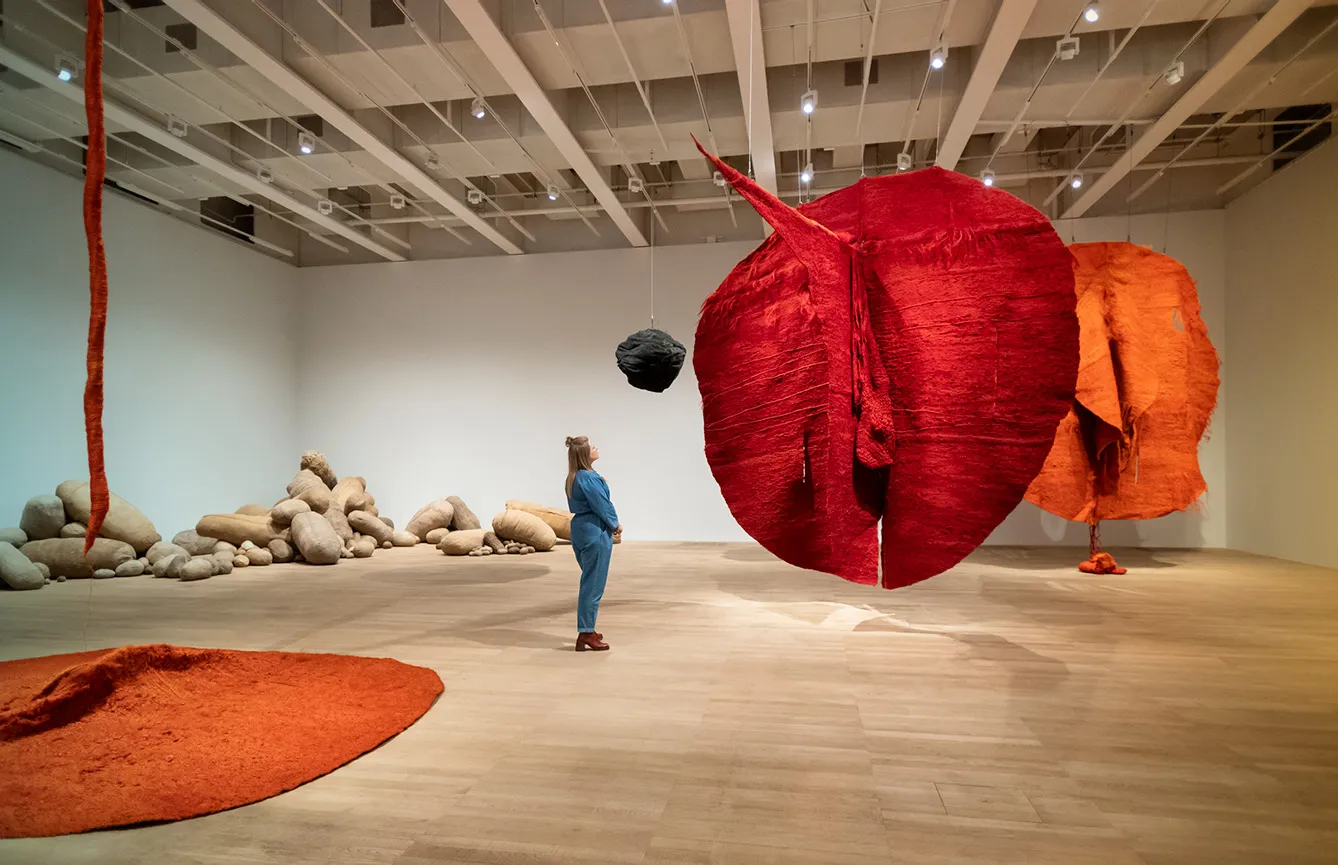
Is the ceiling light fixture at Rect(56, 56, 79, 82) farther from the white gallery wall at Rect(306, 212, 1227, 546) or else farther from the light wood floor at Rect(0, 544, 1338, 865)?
the white gallery wall at Rect(306, 212, 1227, 546)

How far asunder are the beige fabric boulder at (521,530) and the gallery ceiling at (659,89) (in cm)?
379

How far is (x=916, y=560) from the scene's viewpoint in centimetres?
153

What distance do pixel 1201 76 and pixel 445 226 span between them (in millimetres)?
8527

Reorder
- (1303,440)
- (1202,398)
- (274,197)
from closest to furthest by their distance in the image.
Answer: (1202,398), (1303,440), (274,197)

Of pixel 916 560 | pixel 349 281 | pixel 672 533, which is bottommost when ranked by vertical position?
pixel 672 533

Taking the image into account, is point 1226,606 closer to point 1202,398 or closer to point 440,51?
point 1202,398

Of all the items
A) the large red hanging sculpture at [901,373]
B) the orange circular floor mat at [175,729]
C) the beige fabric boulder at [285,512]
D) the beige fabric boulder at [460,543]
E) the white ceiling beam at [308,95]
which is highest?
the white ceiling beam at [308,95]

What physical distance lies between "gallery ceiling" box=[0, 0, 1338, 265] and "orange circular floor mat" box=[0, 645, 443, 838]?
11.8ft

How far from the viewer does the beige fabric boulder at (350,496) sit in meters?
9.34

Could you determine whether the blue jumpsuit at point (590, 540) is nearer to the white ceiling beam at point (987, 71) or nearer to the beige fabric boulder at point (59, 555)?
the white ceiling beam at point (987, 71)

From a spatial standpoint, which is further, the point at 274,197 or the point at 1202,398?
the point at 274,197

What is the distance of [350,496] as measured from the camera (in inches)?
379

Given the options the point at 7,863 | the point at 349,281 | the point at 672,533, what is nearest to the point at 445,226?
the point at 349,281

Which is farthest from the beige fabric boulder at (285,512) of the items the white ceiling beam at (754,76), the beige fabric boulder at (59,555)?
the white ceiling beam at (754,76)
